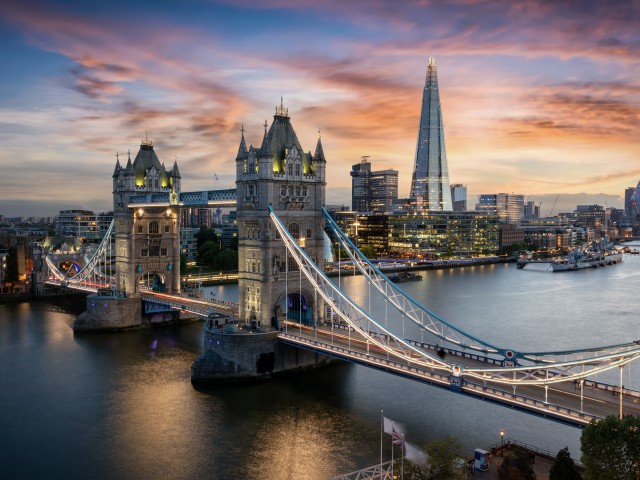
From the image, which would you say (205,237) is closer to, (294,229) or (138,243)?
(138,243)

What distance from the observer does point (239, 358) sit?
48.5 m

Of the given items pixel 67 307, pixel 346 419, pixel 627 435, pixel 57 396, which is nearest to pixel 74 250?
pixel 67 307

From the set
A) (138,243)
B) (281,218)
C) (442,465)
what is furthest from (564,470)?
(138,243)

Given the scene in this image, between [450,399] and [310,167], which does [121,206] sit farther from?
[450,399]

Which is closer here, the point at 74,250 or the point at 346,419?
the point at 346,419

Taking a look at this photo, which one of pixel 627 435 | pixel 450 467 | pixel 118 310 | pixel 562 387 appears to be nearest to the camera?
pixel 627 435

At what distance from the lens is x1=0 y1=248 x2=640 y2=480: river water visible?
115 feet

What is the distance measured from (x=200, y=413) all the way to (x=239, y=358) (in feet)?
22.8

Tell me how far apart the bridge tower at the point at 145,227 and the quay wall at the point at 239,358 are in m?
27.8

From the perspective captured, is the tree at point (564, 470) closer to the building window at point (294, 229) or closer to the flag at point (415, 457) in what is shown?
the flag at point (415, 457)

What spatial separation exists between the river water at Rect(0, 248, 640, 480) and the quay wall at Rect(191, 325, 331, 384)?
3.86ft

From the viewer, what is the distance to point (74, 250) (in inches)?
4370

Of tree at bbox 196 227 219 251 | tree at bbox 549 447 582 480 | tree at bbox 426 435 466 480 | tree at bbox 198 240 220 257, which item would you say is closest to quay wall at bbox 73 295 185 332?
tree at bbox 426 435 466 480

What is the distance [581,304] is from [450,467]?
70076 millimetres
